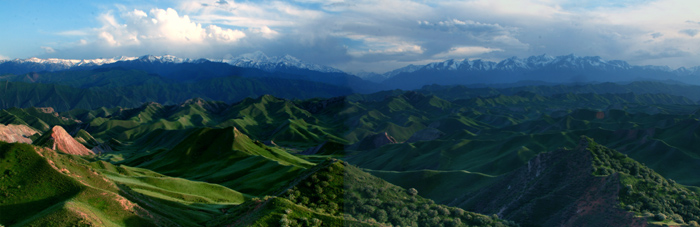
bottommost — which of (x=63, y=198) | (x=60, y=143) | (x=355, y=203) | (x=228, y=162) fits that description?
(x=60, y=143)

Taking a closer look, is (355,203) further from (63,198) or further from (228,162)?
(228,162)

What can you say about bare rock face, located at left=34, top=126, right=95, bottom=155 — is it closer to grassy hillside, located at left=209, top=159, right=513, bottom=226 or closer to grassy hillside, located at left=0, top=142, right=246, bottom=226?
grassy hillside, located at left=0, top=142, right=246, bottom=226

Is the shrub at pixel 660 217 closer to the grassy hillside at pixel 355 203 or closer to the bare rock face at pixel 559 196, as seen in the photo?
the bare rock face at pixel 559 196

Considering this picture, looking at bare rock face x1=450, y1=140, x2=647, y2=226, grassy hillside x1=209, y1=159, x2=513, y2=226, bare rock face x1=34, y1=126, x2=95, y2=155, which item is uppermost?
grassy hillside x1=209, y1=159, x2=513, y2=226

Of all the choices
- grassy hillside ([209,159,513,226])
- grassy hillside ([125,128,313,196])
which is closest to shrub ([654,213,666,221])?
grassy hillside ([209,159,513,226])

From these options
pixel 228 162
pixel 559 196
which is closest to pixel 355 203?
pixel 559 196

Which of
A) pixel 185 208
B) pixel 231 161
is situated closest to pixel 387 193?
pixel 185 208

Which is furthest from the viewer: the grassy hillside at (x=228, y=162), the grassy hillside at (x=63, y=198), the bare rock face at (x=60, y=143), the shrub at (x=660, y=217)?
the bare rock face at (x=60, y=143)

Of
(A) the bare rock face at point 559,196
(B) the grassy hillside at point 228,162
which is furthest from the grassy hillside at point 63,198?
(A) the bare rock face at point 559,196

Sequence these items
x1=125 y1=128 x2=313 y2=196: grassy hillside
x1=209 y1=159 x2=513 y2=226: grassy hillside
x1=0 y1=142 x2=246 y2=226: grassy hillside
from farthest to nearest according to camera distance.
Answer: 1. x1=125 y1=128 x2=313 y2=196: grassy hillside
2. x1=209 y1=159 x2=513 y2=226: grassy hillside
3. x1=0 y1=142 x2=246 y2=226: grassy hillside
